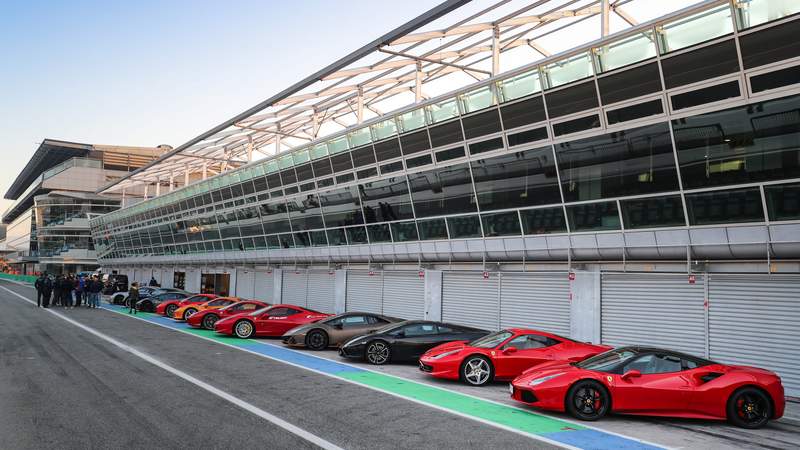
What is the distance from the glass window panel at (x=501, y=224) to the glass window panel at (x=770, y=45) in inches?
303

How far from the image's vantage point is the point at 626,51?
13.5 meters

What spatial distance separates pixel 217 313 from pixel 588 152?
14.9 meters

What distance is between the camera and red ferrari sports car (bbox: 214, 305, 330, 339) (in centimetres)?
1892

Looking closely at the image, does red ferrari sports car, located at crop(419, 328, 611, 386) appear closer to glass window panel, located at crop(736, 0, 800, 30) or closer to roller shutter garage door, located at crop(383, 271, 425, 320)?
glass window panel, located at crop(736, 0, 800, 30)

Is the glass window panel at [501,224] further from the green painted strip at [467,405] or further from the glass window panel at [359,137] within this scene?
the green painted strip at [467,405]

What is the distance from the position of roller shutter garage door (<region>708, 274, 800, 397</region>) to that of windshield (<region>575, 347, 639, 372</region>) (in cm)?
506

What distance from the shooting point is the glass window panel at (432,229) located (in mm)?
20312

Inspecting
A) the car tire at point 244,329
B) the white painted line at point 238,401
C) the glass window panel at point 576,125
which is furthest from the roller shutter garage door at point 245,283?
the glass window panel at point 576,125

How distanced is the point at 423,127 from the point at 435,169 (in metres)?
1.57

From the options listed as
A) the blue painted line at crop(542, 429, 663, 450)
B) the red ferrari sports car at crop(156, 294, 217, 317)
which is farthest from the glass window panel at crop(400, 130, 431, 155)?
the blue painted line at crop(542, 429, 663, 450)

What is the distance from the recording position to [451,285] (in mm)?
20094

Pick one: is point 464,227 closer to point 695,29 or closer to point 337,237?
point 337,237

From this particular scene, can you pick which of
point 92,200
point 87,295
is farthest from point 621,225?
point 92,200

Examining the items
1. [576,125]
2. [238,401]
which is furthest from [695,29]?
[238,401]
